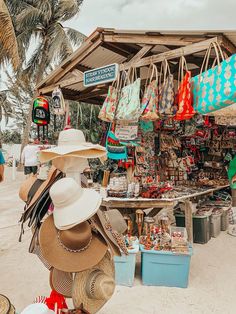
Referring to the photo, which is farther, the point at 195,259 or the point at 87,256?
the point at 195,259

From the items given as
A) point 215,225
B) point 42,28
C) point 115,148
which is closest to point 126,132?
point 115,148

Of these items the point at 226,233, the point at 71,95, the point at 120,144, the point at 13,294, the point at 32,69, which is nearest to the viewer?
the point at 13,294

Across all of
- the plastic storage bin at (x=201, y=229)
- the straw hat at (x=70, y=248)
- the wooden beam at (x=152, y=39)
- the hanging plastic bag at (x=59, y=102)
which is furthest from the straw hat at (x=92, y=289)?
the hanging plastic bag at (x=59, y=102)

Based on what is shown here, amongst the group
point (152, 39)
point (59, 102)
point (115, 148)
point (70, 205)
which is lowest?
point (70, 205)

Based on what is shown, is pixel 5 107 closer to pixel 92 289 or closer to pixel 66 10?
pixel 66 10

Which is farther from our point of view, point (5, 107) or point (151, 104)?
point (5, 107)

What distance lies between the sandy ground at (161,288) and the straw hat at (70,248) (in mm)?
1322

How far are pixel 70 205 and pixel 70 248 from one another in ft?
0.80

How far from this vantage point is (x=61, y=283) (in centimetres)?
178

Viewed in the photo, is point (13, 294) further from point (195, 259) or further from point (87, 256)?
point (195, 259)

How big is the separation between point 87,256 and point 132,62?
9.24 feet

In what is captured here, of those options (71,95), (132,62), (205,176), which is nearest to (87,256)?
(132,62)

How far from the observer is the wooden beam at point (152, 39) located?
3.21m

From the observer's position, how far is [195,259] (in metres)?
3.79
